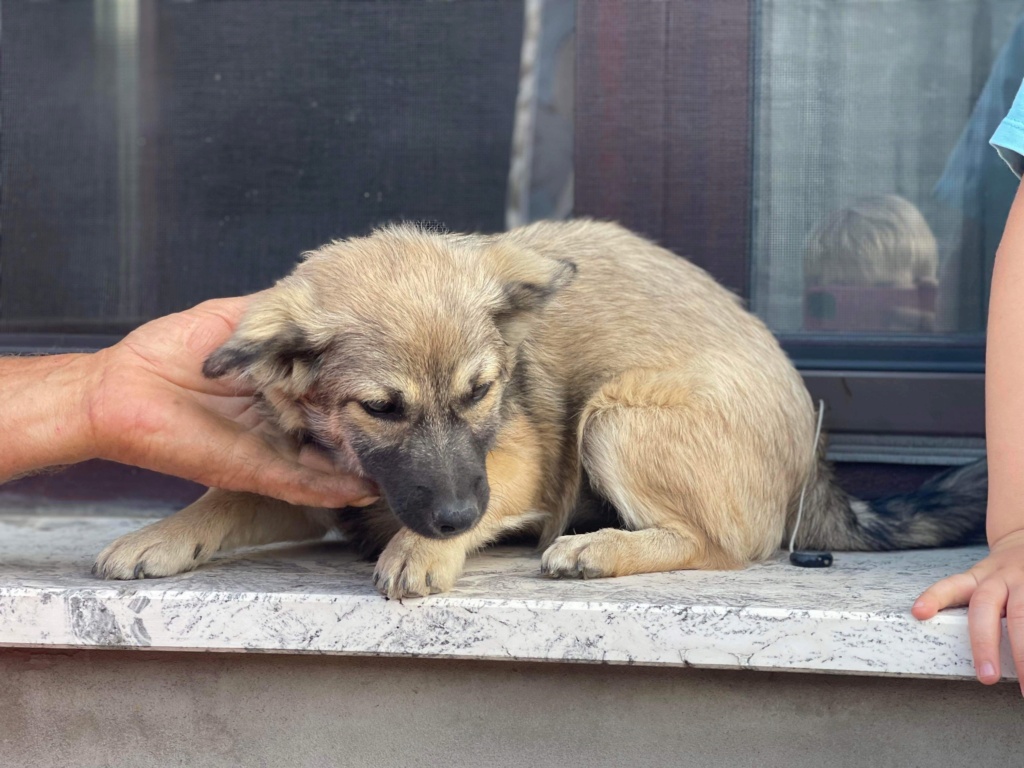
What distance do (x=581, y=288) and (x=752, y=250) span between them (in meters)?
0.89

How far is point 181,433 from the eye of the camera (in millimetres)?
2691

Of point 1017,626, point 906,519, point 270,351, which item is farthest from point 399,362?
point 906,519

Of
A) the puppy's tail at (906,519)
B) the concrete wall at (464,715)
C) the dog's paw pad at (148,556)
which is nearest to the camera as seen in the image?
the concrete wall at (464,715)

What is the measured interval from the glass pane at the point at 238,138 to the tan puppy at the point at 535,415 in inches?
28.1

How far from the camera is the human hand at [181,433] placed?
8.84 ft

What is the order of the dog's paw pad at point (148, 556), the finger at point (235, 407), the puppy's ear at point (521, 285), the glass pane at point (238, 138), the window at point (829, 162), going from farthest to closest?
the glass pane at point (238, 138), the window at point (829, 162), the finger at point (235, 407), the puppy's ear at point (521, 285), the dog's paw pad at point (148, 556)

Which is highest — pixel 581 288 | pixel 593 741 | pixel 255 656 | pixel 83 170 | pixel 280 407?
pixel 83 170

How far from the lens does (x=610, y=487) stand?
2.99m

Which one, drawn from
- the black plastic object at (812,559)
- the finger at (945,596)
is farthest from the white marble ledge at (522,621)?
the black plastic object at (812,559)

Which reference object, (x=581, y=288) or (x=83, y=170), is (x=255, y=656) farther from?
(x=83, y=170)

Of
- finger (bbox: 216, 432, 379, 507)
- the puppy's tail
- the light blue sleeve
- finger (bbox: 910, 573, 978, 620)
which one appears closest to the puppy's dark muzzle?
finger (bbox: 216, 432, 379, 507)

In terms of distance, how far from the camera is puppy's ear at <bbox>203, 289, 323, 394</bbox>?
8.25ft

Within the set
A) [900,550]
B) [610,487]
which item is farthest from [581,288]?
[900,550]

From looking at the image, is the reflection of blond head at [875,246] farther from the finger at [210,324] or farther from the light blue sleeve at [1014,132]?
the finger at [210,324]
